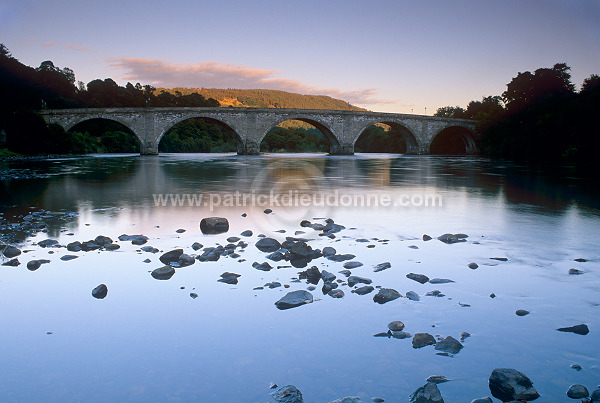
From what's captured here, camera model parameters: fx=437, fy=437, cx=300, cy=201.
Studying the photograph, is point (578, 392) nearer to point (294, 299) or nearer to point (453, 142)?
point (294, 299)

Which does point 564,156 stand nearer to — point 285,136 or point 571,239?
point 571,239

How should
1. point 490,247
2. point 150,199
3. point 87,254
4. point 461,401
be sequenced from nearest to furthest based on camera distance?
point 461,401 → point 87,254 → point 490,247 → point 150,199

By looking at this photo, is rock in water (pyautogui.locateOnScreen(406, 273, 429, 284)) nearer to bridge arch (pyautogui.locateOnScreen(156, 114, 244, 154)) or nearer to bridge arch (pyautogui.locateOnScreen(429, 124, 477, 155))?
bridge arch (pyautogui.locateOnScreen(156, 114, 244, 154))

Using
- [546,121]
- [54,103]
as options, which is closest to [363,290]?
[546,121]

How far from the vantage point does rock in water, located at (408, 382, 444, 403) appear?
257cm

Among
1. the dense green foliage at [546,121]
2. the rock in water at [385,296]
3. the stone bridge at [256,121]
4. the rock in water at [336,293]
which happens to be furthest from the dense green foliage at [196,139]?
the rock in water at [385,296]

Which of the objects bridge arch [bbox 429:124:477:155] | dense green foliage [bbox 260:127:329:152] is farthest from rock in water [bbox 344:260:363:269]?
dense green foliage [bbox 260:127:329:152]

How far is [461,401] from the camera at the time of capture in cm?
261

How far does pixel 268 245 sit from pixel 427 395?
378cm

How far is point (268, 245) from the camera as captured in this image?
614 centimetres

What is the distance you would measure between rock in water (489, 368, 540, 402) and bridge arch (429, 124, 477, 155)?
81020mm

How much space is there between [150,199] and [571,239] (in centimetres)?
993

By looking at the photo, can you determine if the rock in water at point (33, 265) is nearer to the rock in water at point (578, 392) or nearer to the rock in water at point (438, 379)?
the rock in water at point (438, 379)

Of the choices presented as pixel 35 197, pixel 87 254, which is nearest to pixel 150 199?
pixel 35 197
